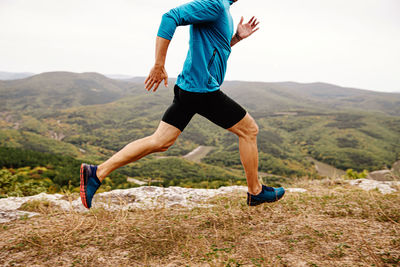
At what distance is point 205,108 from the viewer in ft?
7.24

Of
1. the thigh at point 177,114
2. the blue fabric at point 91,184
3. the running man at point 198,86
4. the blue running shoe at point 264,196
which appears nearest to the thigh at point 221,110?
the running man at point 198,86

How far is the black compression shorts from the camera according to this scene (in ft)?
7.09

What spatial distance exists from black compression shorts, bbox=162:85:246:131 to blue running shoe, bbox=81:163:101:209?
32.4 inches

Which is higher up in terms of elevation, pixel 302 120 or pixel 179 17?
pixel 179 17

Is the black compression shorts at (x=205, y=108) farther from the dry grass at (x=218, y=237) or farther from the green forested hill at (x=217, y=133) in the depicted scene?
the green forested hill at (x=217, y=133)

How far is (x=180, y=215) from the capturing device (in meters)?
2.73

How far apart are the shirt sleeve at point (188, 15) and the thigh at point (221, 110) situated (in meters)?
0.59

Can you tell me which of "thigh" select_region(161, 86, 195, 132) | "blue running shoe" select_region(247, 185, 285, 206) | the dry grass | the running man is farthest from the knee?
"blue running shoe" select_region(247, 185, 285, 206)

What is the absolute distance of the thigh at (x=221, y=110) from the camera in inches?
85.9

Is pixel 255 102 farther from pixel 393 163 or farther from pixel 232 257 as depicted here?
pixel 232 257

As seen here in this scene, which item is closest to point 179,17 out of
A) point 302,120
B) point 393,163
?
point 393,163

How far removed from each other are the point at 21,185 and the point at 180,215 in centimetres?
343

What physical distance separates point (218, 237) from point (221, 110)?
1104mm

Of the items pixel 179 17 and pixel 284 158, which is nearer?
pixel 179 17
